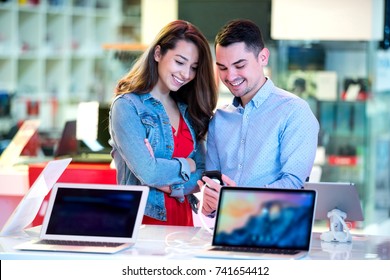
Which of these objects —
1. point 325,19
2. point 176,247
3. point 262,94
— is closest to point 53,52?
point 325,19

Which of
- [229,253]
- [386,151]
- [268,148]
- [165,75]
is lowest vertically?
[386,151]

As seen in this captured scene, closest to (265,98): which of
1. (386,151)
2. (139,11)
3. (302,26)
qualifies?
(302,26)

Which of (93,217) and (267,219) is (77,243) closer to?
(93,217)

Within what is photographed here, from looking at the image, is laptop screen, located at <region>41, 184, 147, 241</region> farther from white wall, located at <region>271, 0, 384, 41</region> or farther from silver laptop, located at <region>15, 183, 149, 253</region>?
white wall, located at <region>271, 0, 384, 41</region>

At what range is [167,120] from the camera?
3639 millimetres

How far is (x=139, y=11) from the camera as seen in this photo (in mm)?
11188

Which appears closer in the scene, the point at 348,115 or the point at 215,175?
the point at 215,175

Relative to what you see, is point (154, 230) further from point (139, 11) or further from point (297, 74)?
point (139, 11)

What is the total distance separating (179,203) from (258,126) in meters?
0.47

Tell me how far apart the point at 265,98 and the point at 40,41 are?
6527 mm

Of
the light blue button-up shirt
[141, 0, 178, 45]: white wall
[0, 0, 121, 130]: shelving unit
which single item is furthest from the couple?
[0, 0, 121, 130]: shelving unit

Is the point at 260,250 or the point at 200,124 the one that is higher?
the point at 200,124

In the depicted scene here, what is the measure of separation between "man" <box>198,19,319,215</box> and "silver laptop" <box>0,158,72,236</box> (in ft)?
1.70

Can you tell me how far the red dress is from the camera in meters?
3.67
